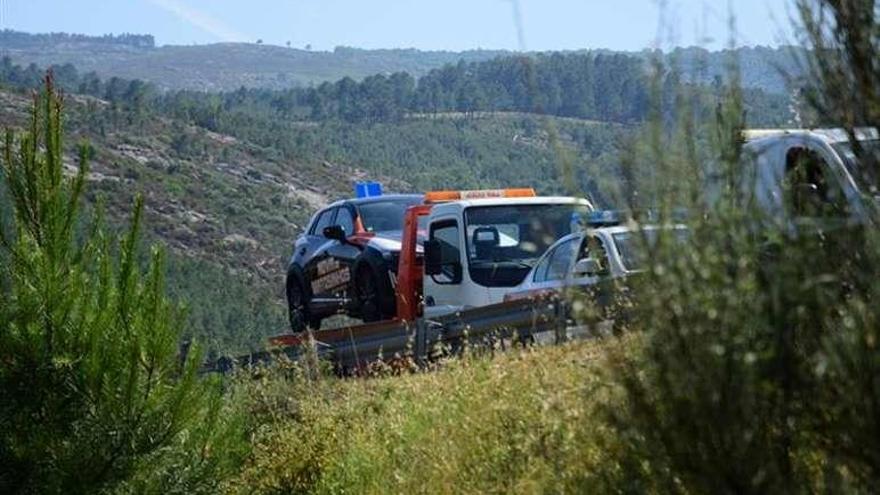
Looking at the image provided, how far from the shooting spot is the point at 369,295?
22484 mm

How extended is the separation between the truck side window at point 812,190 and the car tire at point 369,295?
1648 centimetres

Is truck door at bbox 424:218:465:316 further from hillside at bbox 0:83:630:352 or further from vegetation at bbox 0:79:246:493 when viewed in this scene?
hillside at bbox 0:83:630:352

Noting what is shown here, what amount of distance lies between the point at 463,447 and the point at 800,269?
4541 millimetres

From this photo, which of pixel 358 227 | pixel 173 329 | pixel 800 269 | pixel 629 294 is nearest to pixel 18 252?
pixel 173 329

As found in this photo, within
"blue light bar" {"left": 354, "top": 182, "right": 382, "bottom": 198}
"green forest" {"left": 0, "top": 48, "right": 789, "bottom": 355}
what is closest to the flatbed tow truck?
"blue light bar" {"left": 354, "top": 182, "right": 382, "bottom": 198}

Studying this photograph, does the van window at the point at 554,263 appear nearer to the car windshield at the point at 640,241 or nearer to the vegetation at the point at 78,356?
the vegetation at the point at 78,356

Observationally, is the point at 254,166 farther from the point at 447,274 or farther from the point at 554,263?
the point at 554,263

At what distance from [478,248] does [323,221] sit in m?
4.73

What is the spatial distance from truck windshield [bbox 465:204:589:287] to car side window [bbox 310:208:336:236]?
13.2 feet

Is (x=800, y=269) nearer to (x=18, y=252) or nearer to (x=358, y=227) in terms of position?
(x=18, y=252)

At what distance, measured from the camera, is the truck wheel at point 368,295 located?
22250 mm

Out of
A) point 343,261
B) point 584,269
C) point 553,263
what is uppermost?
point 584,269

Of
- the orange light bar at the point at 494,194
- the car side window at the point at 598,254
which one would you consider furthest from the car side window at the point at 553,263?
the car side window at the point at 598,254

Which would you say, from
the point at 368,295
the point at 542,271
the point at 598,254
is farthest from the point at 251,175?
the point at 598,254
